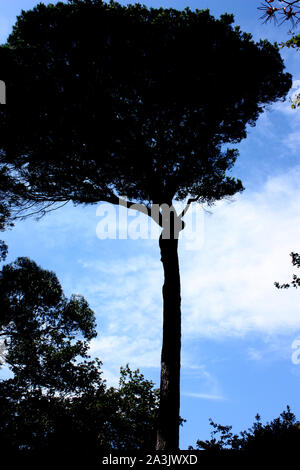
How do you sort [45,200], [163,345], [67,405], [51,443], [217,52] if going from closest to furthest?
[163,345]
[217,52]
[45,200]
[51,443]
[67,405]

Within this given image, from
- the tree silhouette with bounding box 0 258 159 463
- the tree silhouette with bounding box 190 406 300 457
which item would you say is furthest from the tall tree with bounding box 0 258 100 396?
the tree silhouette with bounding box 190 406 300 457

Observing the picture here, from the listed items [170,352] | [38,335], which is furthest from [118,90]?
[38,335]

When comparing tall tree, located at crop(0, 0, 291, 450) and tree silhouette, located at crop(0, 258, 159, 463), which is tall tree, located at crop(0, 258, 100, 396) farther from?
tall tree, located at crop(0, 0, 291, 450)

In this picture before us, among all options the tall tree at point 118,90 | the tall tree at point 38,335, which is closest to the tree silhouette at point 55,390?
the tall tree at point 38,335

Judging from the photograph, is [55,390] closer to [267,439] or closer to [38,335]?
[38,335]

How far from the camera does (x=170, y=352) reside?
27.5 ft

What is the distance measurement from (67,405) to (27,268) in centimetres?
766

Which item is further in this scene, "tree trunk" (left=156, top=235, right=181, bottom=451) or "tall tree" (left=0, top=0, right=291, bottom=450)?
"tall tree" (left=0, top=0, right=291, bottom=450)

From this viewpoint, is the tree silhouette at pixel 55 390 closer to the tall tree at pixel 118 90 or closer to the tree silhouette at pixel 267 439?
the tree silhouette at pixel 267 439

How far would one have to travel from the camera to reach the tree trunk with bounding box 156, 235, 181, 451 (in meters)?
7.68

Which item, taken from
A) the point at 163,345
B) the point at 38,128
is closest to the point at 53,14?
the point at 38,128

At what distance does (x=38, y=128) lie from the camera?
34.7 ft

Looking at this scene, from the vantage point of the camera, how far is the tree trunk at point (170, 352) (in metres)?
7.68
